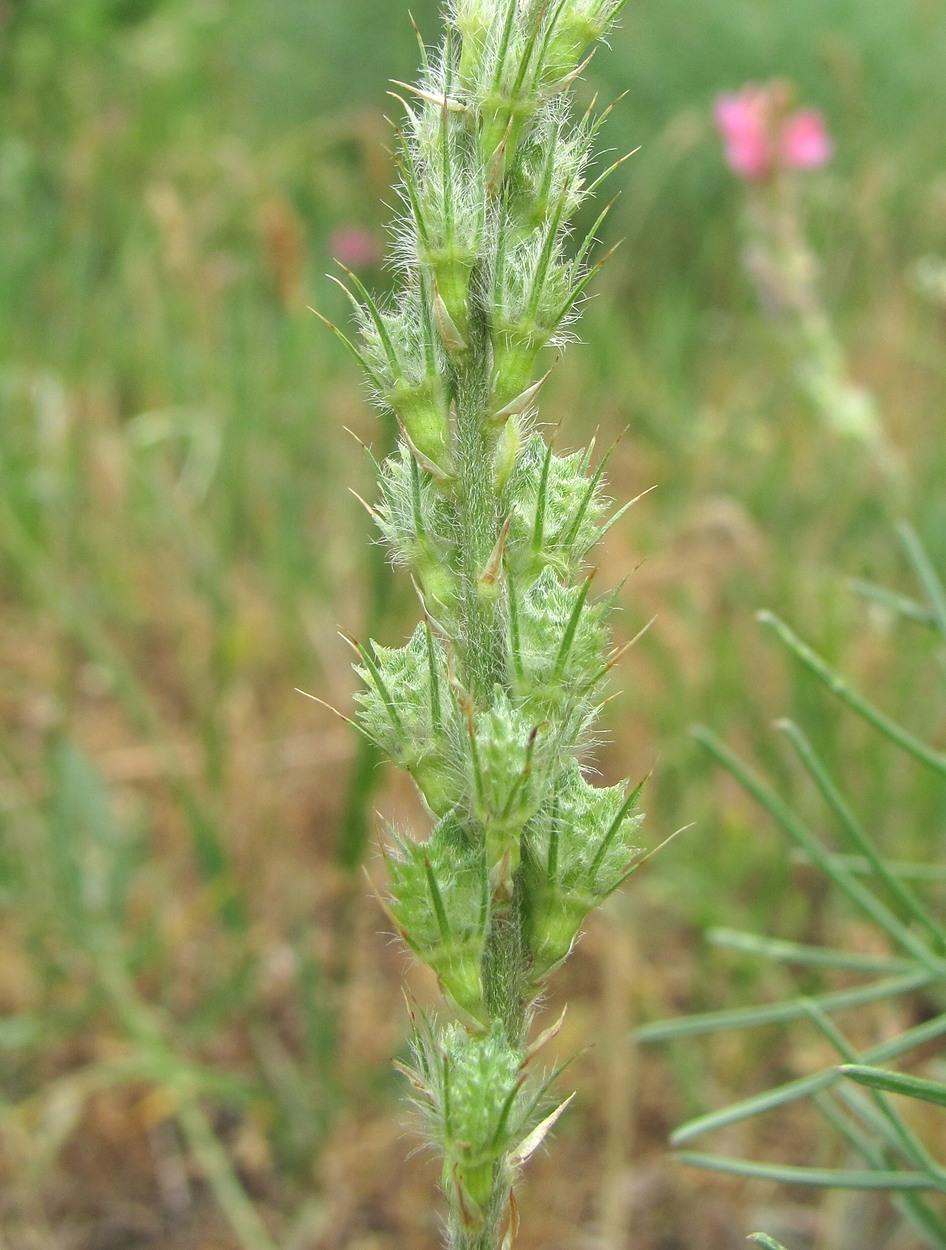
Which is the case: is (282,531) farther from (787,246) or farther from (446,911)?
(446,911)

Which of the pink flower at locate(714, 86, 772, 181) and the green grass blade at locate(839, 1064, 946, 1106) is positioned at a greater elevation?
the pink flower at locate(714, 86, 772, 181)

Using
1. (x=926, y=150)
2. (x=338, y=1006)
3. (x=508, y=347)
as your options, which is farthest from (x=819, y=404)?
(x=926, y=150)

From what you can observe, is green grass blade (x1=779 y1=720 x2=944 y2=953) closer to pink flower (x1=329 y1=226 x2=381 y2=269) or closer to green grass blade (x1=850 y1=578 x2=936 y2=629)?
green grass blade (x1=850 y1=578 x2=936 y2=629)

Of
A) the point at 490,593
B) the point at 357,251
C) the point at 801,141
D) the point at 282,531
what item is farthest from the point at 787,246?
the point at 490,593

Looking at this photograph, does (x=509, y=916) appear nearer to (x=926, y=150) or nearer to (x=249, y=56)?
(x=926, y=150)

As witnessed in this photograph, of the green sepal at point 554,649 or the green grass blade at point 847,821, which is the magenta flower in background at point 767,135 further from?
the green sepal at point 554,649

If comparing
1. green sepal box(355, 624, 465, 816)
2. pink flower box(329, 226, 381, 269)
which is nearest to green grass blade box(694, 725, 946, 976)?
green sepal box(355, 624, 465, 816)
